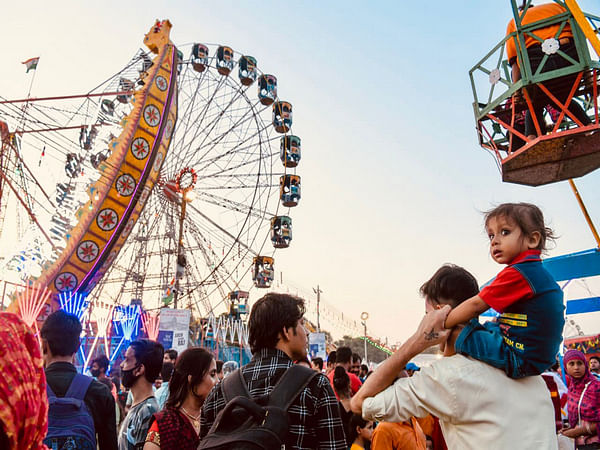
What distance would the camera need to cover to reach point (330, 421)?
1.95 m

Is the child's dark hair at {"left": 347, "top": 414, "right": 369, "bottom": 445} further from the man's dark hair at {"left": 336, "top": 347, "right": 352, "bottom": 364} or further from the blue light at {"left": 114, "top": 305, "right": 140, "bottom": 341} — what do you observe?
the blue light at {"left": 114, "top": 305, "right": 140, "bottom": 341}

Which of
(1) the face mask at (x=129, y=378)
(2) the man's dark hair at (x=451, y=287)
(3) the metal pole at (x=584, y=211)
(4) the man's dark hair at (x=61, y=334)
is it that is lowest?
(1) the face mask at (x=129, y=378)

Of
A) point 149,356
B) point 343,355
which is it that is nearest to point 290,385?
point 149,356

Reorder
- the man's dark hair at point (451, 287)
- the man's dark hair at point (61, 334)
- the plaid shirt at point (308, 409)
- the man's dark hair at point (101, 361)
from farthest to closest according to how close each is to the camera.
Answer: the man's dark hair at point (101, 361)
the man's dark hair at point (61, 334)
the plaid shirt at point (308, 409)
the man's dark hair at point (451, 287)

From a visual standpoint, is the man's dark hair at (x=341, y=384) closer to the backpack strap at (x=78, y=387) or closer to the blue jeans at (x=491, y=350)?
the backpack strap at (x=78, y=387)

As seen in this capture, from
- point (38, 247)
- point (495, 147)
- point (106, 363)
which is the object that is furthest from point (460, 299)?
point (38, 247)

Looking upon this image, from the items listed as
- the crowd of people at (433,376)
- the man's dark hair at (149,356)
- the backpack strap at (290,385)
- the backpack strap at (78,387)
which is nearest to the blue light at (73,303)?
the man's dark hair at (149,356)

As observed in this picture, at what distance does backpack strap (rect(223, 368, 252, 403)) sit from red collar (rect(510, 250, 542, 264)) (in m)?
1.15

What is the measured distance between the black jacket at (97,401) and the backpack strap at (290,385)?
158 centimetres

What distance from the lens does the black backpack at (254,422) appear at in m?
1.69

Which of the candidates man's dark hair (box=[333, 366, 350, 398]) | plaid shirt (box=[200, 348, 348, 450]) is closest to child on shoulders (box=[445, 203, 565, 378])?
plaid shirt (box=[200, 348, 348, 450])

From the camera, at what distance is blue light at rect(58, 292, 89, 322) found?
1235 cm

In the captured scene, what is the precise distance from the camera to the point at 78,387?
2867mm

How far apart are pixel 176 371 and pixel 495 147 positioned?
4552 millimetres
